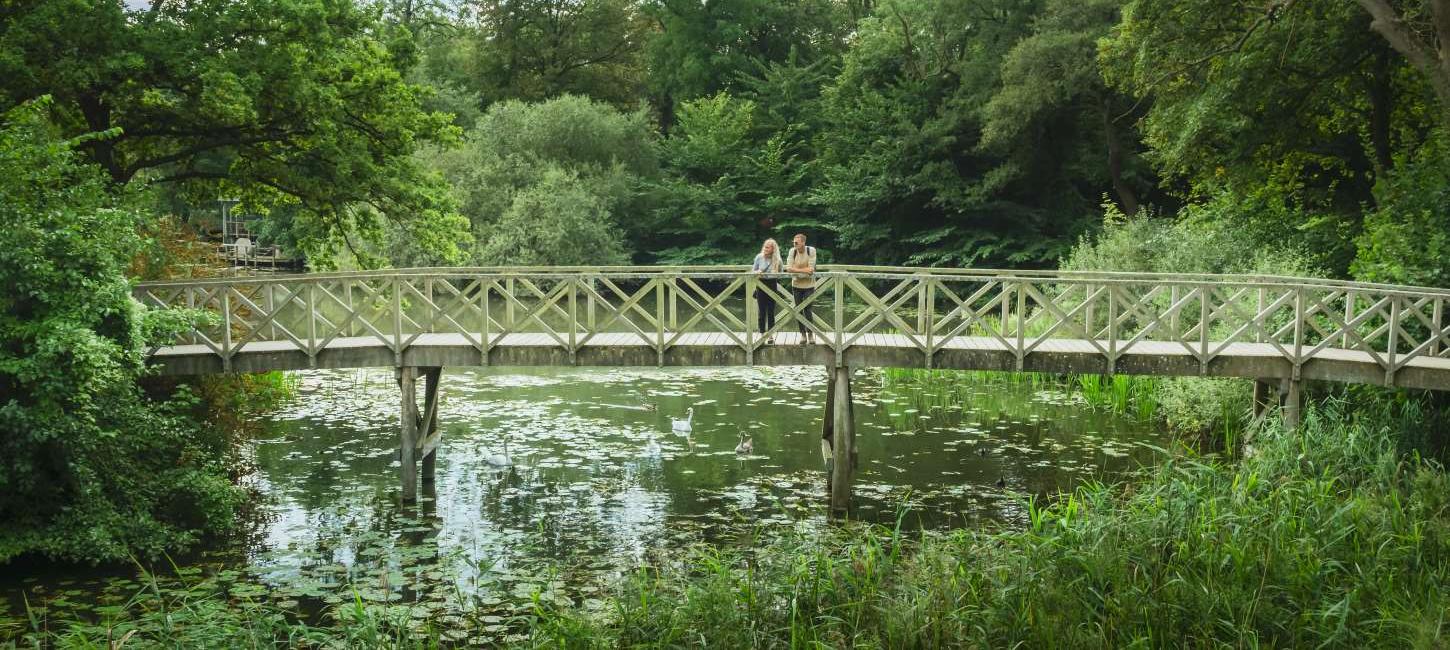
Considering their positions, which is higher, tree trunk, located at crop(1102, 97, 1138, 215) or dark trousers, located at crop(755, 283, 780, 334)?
tree trunk, located at crop(1102, 97, 1138, 215)

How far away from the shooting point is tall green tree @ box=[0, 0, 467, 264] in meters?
12.8

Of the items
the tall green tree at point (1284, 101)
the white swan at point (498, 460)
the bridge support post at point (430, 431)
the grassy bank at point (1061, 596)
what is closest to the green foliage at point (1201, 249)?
the tall green tree at point (1284, 101)

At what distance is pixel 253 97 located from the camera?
44.8ft

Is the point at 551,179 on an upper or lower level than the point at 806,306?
upper

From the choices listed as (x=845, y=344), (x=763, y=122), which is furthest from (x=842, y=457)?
(x=763, y=122)

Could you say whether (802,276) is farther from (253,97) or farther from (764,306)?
(253,97)

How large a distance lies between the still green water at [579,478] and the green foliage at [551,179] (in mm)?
13394

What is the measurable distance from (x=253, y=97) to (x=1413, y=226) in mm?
14705

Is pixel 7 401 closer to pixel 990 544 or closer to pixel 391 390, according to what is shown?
pixel 990 544

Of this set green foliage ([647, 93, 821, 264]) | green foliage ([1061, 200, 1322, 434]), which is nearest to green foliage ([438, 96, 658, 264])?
green foliage ([647, 93, 821, 264])

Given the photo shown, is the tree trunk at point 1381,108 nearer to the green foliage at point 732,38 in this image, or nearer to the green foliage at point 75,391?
the green foliage at point 75,391

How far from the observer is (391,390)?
784 inches

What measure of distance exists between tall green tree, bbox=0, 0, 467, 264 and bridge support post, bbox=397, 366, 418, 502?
11.1 ft

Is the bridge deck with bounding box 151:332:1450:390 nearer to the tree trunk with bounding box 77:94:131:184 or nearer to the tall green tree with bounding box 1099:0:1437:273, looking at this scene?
the tree trunk with bounding box 77:94:131:184
